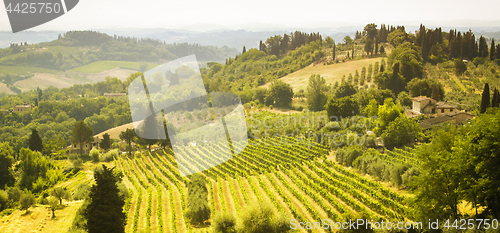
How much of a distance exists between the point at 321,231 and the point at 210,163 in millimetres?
17325

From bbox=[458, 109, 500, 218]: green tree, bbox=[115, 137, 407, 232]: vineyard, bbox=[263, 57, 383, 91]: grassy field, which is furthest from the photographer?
bbox=[263, 57, 383, 91]: grassy field

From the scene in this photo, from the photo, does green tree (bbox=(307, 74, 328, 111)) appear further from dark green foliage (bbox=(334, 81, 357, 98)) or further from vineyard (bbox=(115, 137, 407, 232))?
vineyard (bbox=(115, 137, 407, 232))

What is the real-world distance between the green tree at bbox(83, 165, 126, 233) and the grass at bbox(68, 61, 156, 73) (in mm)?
175013

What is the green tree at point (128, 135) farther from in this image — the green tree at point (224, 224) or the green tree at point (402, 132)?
the green tree at point (402, 132)

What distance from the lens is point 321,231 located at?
17.2 metres

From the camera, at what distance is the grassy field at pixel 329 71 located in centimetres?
6649

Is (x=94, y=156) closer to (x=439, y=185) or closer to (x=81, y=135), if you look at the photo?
(x=81, y=135)

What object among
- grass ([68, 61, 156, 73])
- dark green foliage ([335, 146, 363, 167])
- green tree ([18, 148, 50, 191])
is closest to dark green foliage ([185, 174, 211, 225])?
dark green foliage ([335, 146, 363, 167])

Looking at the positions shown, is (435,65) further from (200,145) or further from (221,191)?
(221,191)

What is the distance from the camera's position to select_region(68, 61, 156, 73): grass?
183688 mm

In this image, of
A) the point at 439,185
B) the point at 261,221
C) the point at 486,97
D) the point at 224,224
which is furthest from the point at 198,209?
the point at 486,97

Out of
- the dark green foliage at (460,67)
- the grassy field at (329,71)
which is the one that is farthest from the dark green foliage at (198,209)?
the dark green foliage at (460,67)

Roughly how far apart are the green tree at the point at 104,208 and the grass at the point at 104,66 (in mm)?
175013

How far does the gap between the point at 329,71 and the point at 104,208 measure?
6280 centimetres
